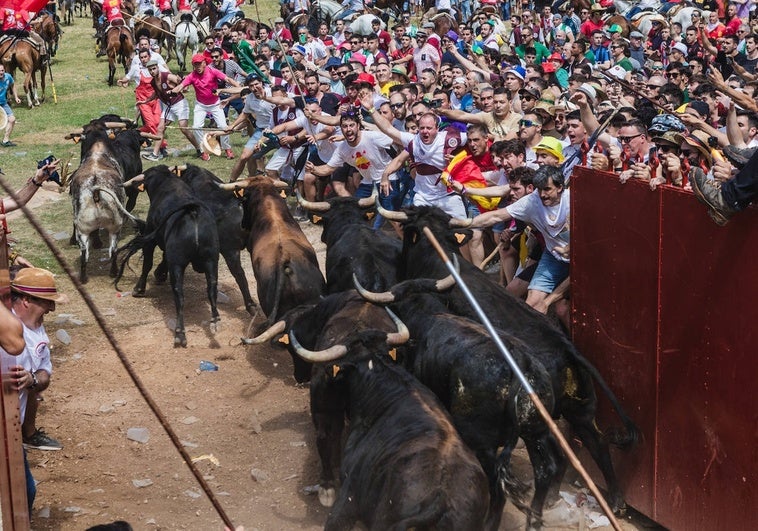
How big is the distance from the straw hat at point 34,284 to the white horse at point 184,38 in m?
24.3

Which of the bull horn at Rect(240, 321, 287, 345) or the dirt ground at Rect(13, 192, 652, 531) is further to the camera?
the bull horn at Rect(240, 321, 287, 345)

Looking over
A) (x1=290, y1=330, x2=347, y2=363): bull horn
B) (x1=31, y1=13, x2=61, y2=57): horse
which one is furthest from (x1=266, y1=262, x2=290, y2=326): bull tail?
(x1=31, y1=13, x2=61, y2=57): horse

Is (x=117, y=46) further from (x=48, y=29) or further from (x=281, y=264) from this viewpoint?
(x=281, y=264)

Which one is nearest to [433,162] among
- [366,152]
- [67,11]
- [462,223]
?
[366,152]

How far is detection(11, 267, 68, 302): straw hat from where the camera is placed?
245 inches

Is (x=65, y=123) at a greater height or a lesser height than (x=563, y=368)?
lesser

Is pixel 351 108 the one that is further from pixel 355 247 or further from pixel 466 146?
pixel 355 247

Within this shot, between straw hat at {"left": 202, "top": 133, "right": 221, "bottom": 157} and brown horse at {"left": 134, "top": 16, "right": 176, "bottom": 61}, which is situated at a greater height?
straw hat at {"left": 202, "top": 133, "right": 221, "bottom": 157}

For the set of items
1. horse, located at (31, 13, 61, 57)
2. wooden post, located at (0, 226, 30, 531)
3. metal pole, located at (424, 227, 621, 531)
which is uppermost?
metal pole, located at (424, 227, 621, 531)

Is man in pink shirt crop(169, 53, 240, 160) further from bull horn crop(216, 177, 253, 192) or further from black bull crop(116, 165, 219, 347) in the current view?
black bull crop(116, 165, 219, 347)

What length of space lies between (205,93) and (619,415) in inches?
526

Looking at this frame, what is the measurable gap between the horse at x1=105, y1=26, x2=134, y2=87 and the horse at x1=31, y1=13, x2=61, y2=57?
83.7 inches

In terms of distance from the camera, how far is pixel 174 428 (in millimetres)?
8750

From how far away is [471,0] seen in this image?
30688 millimetres
